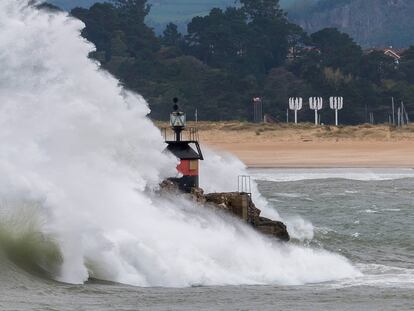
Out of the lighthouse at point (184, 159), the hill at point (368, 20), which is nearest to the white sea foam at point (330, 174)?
the lighthouse at point (184, 159)

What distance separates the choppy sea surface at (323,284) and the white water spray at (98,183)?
63cm

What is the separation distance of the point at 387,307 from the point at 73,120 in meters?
A: 5.85

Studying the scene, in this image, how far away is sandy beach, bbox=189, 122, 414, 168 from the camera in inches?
2164

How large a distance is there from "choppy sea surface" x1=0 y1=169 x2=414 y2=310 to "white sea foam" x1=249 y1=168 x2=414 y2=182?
5039 mm

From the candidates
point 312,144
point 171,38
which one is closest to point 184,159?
point 312,144

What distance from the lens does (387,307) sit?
2011cm

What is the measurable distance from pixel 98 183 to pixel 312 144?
39.6m

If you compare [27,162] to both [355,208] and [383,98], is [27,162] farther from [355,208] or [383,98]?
[383,98]

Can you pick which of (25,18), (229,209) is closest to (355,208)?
(229,209)

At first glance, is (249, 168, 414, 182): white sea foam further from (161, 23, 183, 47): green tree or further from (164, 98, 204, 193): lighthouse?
(161, 23, 183, 47): green tree

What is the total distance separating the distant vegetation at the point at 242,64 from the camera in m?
92.6

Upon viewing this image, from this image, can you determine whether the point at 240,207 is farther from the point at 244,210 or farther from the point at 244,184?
the point at 244,184

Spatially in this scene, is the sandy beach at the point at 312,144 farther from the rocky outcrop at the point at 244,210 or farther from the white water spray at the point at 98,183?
the white water spray at the point at 98,183

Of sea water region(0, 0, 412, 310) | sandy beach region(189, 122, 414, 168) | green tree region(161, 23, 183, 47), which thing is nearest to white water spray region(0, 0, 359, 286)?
sea water region(0, 0, 412, 310)
